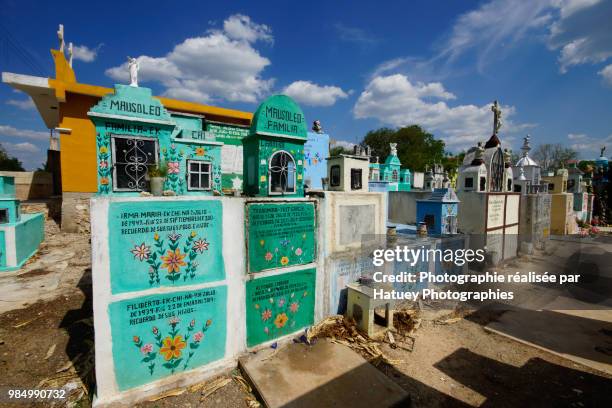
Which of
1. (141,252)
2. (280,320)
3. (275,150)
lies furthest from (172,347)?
(275,150)

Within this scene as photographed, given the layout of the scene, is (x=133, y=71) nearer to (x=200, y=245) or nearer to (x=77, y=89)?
(x=200, y=245)

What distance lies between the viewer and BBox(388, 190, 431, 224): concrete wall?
16289 mm

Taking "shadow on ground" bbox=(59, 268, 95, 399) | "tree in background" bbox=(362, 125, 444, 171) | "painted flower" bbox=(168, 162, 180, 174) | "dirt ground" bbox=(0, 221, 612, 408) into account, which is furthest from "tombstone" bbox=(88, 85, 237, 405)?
"tree in background" bbox=(362, 125, 444, 171)

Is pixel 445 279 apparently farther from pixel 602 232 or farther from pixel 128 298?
pixel 602 232

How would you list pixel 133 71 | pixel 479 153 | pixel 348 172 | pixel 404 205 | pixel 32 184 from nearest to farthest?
pixel 133 71
pixel 348 172
pixel 479 153
pixel 404 205
pixel 32 184

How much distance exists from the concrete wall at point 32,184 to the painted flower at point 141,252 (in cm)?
2337

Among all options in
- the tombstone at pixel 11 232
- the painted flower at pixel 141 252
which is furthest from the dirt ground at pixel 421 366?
the tombstone at pixel 11 232

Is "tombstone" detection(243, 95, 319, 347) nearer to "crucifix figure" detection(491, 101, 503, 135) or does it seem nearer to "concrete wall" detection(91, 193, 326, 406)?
"concrete wall" detection(91, 193, 326, 406)

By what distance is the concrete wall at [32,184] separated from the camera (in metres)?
20.1

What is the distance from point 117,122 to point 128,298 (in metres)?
3.18

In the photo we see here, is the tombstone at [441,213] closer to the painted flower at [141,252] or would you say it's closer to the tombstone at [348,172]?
the tombstone at [348,172]

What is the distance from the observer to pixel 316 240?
6.85 m

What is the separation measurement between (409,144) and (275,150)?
51.4m

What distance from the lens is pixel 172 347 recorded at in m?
4.94
